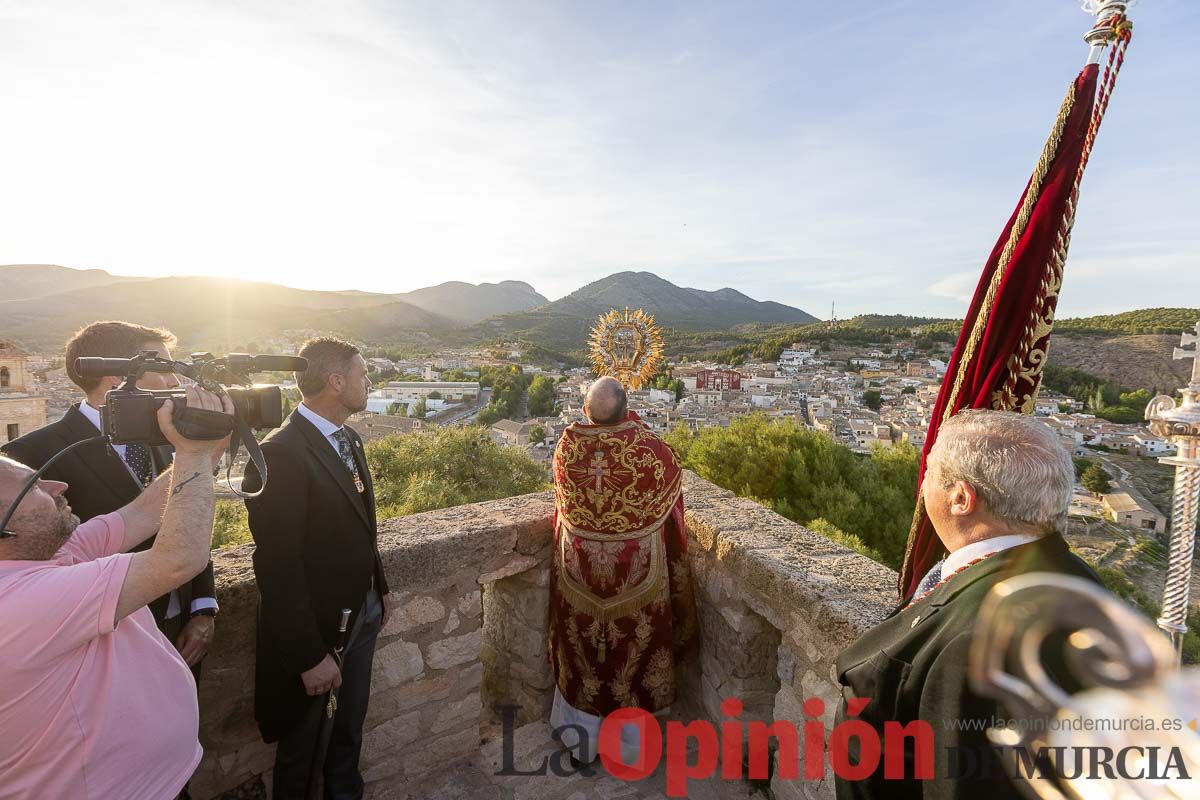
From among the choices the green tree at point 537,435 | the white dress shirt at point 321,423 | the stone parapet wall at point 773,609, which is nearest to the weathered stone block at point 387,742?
the white dress shirt at point 321,423

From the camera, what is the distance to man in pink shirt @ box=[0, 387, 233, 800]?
1005mm

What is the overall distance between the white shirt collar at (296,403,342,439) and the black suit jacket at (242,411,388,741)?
24 millimetres

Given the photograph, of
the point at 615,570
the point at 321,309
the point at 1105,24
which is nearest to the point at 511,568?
the point at 615,570

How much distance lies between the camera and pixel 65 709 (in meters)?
1.10

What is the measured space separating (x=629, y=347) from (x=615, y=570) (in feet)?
5.09

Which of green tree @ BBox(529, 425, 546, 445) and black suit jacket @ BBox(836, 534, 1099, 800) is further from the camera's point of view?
green tree @ BBox(529, 425, 546, 445)

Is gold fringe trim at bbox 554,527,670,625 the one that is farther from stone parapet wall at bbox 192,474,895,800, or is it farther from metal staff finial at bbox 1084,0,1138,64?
metal staff finial at bbox 1084,0,1138,64

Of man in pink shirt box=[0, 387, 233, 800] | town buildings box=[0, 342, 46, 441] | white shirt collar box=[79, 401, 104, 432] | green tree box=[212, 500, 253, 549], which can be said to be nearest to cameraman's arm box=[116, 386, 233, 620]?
man in pink shirt box=[0, 387, 233, 800]

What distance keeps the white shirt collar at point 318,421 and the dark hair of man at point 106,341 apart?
1.86 ft

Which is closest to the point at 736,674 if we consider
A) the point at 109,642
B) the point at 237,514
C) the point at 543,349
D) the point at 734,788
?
the point at 734,788

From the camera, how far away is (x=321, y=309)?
6169 centimetres

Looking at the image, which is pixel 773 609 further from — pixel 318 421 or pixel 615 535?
Answer: pixel 318 421

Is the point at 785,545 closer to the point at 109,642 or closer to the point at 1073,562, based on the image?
the point at 1073,562

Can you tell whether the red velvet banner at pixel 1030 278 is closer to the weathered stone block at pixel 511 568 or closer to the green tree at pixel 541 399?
the weathered stone block at pixel 511 568
